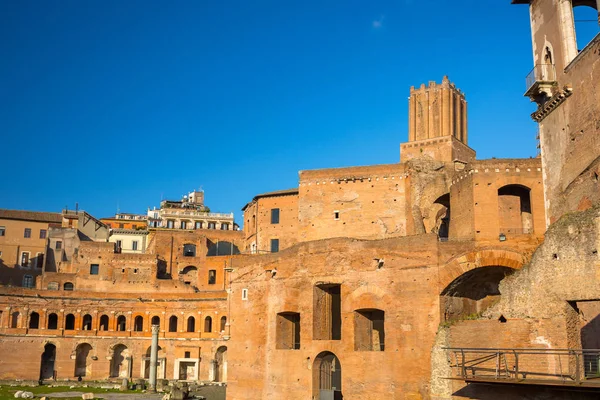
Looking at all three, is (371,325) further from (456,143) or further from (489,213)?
(456,143)

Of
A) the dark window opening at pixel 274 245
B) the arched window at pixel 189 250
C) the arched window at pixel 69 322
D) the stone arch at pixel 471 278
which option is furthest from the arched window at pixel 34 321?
the stone arch at pixel 471 278

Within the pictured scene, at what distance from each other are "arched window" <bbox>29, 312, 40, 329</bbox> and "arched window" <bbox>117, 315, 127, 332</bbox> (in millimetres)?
5312

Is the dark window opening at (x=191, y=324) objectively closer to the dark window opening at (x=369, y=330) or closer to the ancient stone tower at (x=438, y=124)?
the ancient stone tower at (x=438, y=124)

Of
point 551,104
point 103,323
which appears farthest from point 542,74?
point 103,323

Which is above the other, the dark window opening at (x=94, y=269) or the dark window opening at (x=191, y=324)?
the dark window opening at (x=94, y=269)

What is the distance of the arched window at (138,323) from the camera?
153 ft

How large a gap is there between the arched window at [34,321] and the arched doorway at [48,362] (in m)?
1.72

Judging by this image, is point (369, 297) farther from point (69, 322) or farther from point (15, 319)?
point (69, 322)

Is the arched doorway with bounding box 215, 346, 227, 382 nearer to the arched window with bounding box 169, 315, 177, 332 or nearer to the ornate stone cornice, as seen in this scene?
the arched window with bounding box 169, 315, 177, 332

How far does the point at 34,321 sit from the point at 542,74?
3786 cm

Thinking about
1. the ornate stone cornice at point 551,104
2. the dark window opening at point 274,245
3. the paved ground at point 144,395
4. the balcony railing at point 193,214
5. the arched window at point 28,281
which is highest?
the balcony railing at point 193,214

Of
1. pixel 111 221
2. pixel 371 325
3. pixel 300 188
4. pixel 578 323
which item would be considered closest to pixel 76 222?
pixel 111 221

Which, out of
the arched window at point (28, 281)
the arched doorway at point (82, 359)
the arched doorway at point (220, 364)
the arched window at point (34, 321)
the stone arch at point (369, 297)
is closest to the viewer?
the stone arch at point (369, 297)

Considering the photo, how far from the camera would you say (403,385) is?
22250 mm
